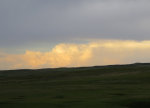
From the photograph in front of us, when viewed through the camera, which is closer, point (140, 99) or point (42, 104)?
point (42, 104)

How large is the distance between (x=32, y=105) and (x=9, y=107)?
228 cm

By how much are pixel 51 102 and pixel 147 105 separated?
1000 centimetres

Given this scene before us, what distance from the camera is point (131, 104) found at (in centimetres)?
3194

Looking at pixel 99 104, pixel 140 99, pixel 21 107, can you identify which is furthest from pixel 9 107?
pixel 140 99

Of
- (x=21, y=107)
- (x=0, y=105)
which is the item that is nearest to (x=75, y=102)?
(x=21, y=107)

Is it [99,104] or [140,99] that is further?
[140,99]

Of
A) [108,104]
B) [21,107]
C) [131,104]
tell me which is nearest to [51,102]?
[21,107]

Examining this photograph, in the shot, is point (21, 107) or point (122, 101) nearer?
point (21, 107)

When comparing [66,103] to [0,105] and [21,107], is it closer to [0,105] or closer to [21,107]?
[21,107]

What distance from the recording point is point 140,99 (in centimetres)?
3334

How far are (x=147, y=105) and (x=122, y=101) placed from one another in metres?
2.60

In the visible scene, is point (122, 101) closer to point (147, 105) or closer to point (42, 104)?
point (147, 105)

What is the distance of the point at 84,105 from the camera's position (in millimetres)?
30578

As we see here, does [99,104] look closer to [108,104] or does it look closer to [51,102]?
[108,104]
